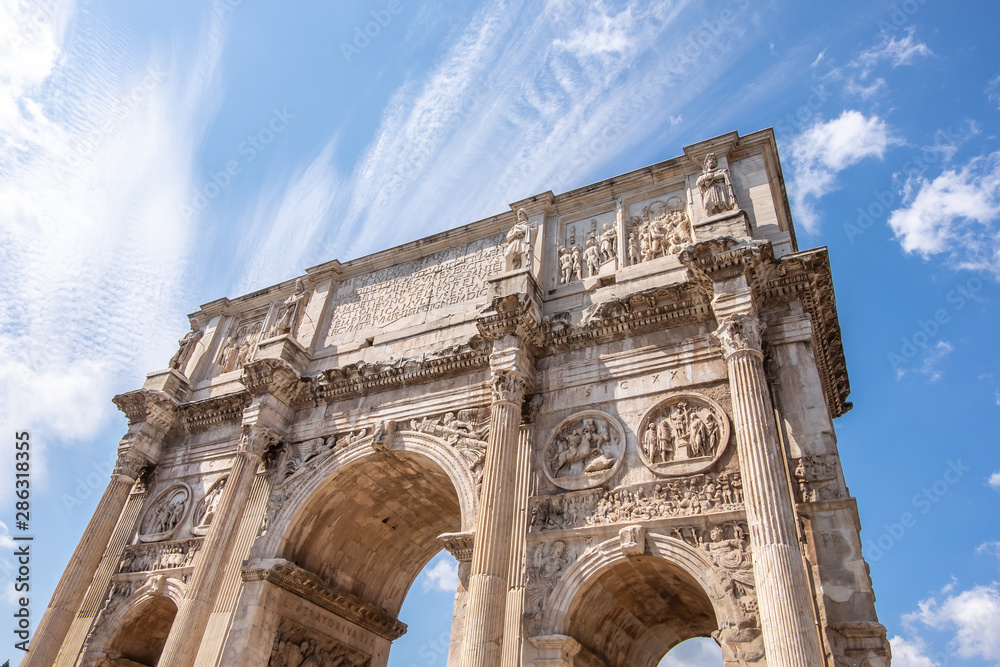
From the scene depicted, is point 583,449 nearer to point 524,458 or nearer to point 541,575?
point 524,458

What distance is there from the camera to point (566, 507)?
34.9 feet

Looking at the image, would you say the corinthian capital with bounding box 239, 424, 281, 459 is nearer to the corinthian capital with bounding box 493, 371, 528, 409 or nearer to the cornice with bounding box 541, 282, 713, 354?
the corinthian capital with bounding box 493, 371, 528, 409

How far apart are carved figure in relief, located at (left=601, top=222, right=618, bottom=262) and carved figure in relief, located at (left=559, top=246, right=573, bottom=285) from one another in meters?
0.69

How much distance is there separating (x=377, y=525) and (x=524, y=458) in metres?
5.26

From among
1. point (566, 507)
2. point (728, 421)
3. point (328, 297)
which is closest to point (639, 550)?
point (566, 507)

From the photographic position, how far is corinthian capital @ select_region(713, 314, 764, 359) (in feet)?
32.4

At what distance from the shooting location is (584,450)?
11.0 m

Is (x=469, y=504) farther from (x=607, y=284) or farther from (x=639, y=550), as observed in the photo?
(x=607, y=284)

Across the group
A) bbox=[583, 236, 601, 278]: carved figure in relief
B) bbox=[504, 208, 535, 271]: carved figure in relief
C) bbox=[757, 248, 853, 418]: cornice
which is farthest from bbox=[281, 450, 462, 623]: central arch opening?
bbox=[757, 248, 853, 418]: cornice

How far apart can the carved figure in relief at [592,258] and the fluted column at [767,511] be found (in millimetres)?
3524

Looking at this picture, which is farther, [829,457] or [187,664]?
[187,664]

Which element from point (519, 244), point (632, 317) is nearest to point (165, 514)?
point (519, 244)

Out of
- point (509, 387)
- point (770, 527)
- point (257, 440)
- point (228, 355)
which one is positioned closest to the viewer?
point (770, 527)

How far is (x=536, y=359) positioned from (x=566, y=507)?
295 cm
